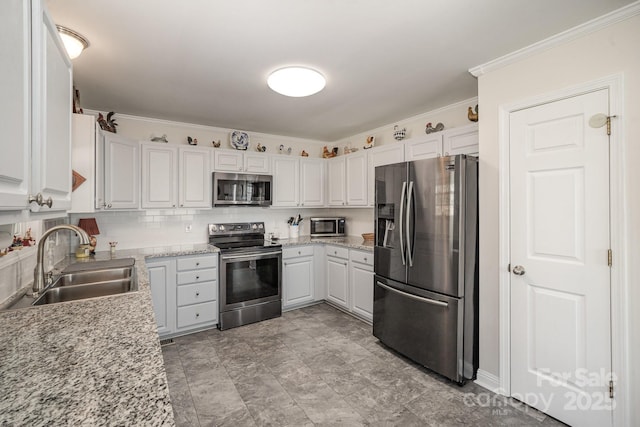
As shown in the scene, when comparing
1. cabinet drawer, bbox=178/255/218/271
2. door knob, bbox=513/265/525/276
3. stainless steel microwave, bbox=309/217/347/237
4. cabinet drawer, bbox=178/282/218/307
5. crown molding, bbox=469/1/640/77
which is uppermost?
crown molding, bbox=469/1/640/77

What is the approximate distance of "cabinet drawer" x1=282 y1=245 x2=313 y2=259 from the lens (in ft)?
12.2

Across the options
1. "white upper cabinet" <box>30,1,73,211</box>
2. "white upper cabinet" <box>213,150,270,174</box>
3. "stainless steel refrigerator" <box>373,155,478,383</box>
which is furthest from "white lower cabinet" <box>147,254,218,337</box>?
"stainless steel refrigerator" <box>373,155,478,383</box>

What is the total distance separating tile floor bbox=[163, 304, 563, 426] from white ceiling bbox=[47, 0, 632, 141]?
244cm

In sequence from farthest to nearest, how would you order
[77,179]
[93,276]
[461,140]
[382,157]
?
1. [382,157]
2. [461,140]
3. [77,179]
4. [93,276]

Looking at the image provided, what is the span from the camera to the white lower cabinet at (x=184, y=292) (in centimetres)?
294

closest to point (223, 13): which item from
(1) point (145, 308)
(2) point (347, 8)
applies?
(2) point (347, 8)

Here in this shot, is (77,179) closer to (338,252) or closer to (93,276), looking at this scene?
(93,276)

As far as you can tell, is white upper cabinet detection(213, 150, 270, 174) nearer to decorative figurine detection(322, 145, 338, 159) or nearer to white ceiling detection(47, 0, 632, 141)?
white ceiling detection(47, 0, 632, 141)

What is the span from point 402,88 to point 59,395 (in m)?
2.86

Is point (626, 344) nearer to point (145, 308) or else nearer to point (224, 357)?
point (145, 308)

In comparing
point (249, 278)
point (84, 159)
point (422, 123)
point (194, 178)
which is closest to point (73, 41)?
point (84, 159)

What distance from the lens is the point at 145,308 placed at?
4.60ft

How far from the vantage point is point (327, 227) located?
14.4ft

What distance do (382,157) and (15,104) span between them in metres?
3.20
